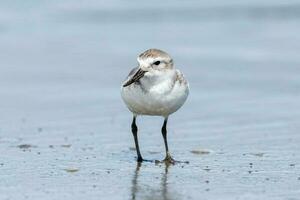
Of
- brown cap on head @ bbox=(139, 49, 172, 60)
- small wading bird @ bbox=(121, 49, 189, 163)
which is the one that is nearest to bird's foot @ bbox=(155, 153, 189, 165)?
small wading bird @ bbox=(121, 49, 189, 163)

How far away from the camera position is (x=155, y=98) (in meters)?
8.19

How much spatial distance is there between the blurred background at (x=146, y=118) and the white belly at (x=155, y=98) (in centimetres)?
50

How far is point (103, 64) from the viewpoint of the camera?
1385 centimetres

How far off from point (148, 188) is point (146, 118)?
11.3 feet

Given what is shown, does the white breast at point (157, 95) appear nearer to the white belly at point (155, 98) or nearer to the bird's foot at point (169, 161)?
the white belly at point (155, 98)

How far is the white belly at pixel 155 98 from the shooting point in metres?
8.15

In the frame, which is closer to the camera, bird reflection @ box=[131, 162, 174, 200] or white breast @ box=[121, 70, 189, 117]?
bird reflection @ box=[131, 162, 174, 200]

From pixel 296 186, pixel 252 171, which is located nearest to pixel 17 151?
pixel 252 171

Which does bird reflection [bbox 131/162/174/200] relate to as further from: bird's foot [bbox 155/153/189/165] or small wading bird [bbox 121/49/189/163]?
small wading bird [bbox 121/49/189/163]

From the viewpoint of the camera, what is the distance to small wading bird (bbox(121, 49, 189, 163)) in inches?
319

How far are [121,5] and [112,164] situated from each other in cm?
1014

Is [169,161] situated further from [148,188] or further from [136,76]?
[148,188]

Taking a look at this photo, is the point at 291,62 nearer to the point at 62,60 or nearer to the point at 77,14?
the point at 62,60

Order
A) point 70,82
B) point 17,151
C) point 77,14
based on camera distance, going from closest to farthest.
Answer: point 17,151 → point 70,82 → point 77,14
